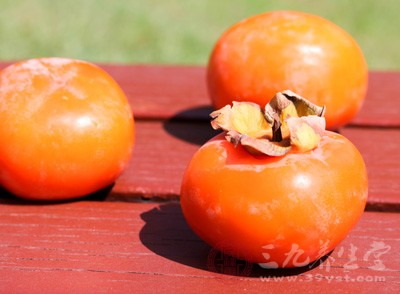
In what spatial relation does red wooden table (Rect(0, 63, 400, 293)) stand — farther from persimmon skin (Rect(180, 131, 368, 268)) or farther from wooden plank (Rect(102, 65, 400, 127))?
wooden plank (Rect(102, 65, 400, 127))

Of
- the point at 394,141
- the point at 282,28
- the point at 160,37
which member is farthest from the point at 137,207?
the point at 160,37

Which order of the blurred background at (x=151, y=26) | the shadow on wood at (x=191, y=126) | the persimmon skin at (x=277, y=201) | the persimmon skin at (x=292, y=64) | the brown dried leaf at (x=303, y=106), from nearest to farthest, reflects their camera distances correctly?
the persimmon skin at (x=277, y=201) → the brown dried leaf at (x=303, y=106) → the persimmon skin at (x=292, y=64) → the shadow on wood at (x=191, y=126) → the blurred background at (x=151, y=26)

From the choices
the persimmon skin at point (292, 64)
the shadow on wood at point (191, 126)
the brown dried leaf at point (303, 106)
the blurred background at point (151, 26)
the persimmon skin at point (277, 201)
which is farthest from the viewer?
the blurred background at point (151, 26)

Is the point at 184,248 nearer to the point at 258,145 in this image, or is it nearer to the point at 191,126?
the point at 258,145

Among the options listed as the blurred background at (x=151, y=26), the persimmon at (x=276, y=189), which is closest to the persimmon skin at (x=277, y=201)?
the persimmon at (x=276, y=189)

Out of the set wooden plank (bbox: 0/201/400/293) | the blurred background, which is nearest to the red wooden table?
wooden plank (bbox: 0/201/400/293)

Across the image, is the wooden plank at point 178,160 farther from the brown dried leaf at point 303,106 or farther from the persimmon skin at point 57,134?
the brown dried leaf at point 303,106
